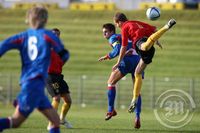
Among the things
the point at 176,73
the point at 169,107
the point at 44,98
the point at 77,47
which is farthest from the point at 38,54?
the point at 77,47

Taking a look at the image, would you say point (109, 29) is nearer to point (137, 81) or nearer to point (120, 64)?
point (120, 64)

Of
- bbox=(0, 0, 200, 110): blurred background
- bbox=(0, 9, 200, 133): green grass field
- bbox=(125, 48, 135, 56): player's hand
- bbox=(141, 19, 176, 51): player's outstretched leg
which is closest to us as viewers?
bbox=(141, 19, 176, 51): player's outstretched leg

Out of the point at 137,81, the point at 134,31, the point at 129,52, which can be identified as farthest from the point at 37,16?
the point at 129,52

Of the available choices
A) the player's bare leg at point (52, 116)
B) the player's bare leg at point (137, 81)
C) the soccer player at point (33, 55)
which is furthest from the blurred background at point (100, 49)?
the soccer player at point (33, 55)

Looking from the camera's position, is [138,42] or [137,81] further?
[137,81]

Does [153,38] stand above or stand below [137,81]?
above

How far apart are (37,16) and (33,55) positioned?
558mm

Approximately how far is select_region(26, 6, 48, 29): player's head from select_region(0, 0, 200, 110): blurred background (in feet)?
57.7

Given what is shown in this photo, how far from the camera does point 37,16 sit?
10.2 metres

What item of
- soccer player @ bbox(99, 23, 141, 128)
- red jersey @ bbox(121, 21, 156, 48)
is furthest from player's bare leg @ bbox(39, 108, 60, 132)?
soccer player @ bbox(99, 23, 141, 128)

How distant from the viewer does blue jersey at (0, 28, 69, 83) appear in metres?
10.3

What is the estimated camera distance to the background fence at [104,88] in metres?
29.0

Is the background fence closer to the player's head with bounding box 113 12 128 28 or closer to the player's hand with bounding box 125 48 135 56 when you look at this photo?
the player's hand with bounding box 125 48 135 56

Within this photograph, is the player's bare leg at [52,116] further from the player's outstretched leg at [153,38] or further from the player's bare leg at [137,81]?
the player's bare leg at [137,81]
